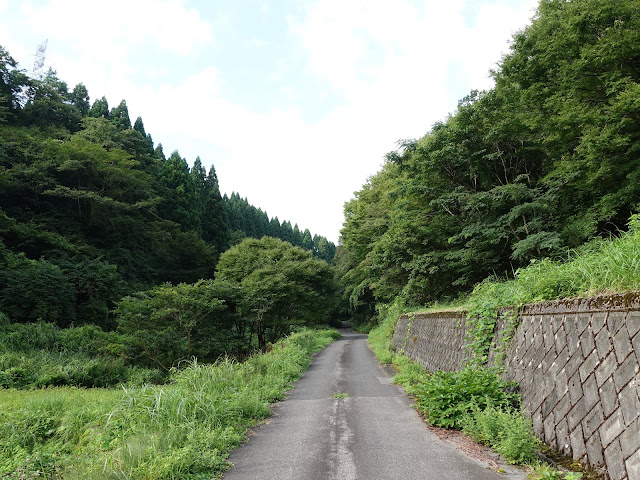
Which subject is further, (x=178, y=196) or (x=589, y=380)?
(x=178, y=196)

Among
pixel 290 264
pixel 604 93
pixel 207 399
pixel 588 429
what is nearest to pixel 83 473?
pixel 207 399

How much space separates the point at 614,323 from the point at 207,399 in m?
5.38

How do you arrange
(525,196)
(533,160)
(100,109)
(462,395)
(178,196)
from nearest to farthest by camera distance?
1. (462,395)
2. (525,196)
3. (533,160)
4. (178,196)
5. (100,109)

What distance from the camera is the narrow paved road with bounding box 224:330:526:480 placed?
3896mm

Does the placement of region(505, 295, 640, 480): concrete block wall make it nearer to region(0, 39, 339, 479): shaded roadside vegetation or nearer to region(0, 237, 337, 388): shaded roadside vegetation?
region(0, 39, 339, 479): shaded roadside vegetation

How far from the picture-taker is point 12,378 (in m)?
13.9

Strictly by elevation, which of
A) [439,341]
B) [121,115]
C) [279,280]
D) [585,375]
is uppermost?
[121,115]

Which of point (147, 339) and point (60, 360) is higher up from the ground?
point (147, 339)

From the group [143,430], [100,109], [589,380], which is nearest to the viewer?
[589,380]

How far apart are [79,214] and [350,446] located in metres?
36.3

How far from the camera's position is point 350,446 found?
186 inches

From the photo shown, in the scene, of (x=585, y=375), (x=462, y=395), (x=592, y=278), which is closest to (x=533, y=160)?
(x=592, y=278)

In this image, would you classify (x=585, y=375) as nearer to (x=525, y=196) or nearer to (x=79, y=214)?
(x=525, y=196)

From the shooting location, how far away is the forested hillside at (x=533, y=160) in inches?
388
